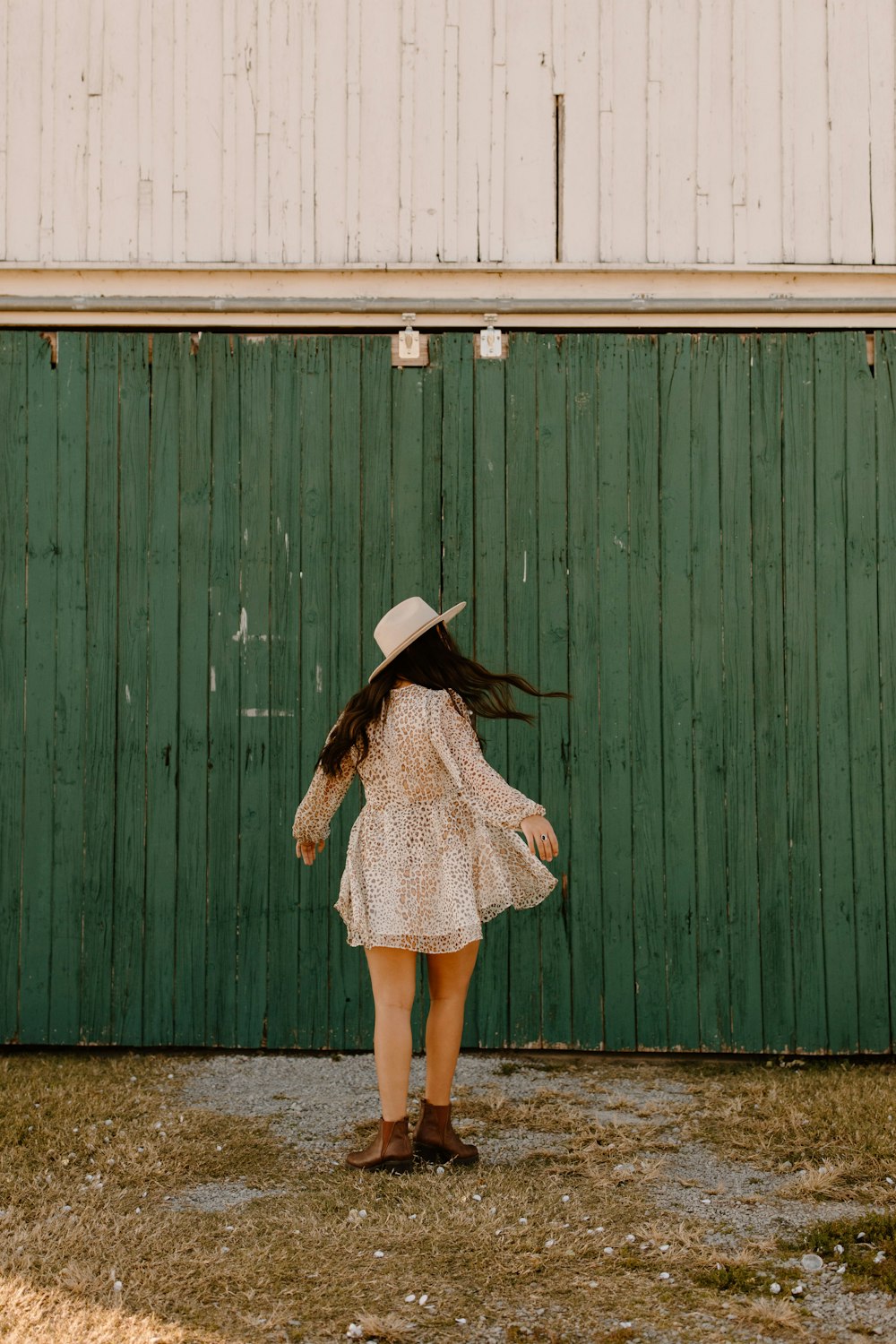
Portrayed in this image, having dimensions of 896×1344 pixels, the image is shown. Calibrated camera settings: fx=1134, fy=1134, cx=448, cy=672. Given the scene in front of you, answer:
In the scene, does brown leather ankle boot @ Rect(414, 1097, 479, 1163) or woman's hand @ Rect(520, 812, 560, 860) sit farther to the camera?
brown leather ankle boot @ Rect(414, 1097, 479, 1163)

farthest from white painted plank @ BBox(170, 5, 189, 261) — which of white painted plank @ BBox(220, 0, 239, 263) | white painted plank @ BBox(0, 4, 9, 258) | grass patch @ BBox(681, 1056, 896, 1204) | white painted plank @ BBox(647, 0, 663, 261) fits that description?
grass patch @ BBox(681, 1056, 896, 1204)

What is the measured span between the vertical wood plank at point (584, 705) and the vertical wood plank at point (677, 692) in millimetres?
286

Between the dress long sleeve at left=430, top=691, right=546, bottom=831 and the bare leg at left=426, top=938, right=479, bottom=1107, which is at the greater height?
the dress long sleeve at left=430, top=691, right=546, bottom=831

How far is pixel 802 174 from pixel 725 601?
1.87 meters

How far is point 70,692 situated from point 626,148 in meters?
3.35

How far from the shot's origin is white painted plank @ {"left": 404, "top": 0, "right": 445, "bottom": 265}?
4887 millimetres

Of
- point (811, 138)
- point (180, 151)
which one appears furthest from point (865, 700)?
point (180, 151)

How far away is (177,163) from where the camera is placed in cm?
492

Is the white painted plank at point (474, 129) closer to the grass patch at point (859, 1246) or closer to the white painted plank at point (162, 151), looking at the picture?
the white painted plank at point (162, 151)

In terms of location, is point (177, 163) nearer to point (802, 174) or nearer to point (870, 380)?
point (802, 174)

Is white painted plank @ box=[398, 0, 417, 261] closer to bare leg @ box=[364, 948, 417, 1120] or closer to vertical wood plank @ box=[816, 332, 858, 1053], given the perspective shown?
vertical wood plank @ box=[816, 332, 858, 1053]

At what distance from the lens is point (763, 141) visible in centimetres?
488

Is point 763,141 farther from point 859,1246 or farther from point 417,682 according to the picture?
point 859,1246

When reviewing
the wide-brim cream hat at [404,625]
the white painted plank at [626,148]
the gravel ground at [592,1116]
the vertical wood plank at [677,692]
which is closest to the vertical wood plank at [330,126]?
the white painted plank at [626,148]
